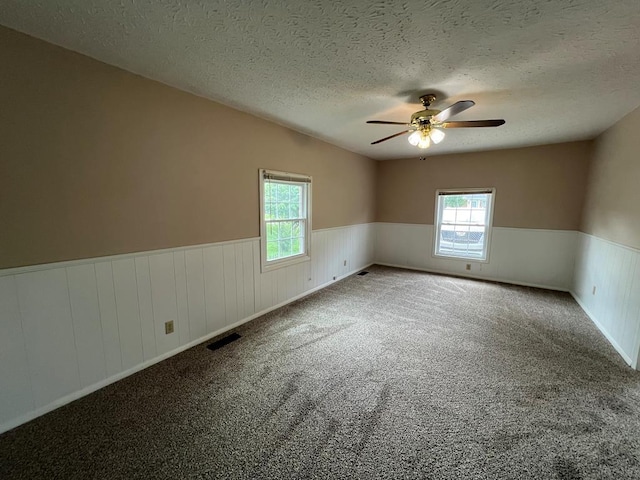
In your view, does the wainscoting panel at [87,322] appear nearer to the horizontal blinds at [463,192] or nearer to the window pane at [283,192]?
the window pane at [283,192]

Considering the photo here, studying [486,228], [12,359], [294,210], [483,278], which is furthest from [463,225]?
[12,359]

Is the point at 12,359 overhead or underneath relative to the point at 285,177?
underneath

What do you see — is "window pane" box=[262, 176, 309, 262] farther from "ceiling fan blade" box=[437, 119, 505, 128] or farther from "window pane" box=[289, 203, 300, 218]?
"ceiling fan blade" box=[437, 119, 505, 128]

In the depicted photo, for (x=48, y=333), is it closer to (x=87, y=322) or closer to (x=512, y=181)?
(x=87, y=322)

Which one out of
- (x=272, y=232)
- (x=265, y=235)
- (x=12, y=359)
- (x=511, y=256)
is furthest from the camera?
(x=511, y=256)

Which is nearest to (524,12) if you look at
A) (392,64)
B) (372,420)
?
(392,64)

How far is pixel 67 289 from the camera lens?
1.83 m

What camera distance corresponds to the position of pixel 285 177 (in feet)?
11.6

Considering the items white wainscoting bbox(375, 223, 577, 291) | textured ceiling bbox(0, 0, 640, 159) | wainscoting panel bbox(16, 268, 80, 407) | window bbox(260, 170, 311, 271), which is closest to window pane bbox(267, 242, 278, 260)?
window bbox(260, 170, 311, 271)

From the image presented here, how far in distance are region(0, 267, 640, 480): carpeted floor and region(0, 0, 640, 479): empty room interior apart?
0.05 ft

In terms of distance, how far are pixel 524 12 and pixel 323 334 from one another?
9.47ft

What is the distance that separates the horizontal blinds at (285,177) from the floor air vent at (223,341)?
6.11 ft

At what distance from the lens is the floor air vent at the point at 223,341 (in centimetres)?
263

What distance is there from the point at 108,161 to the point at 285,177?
194 cm
